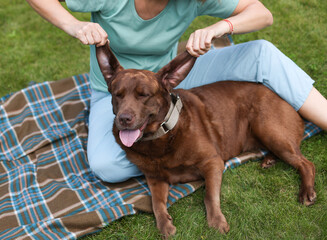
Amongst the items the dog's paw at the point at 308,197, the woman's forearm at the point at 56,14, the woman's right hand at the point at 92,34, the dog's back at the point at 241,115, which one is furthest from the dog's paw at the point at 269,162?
the woman's forearm at the point at 56,14

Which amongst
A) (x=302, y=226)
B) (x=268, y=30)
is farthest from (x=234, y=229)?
(x=268, y=30)

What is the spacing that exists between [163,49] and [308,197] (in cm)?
180

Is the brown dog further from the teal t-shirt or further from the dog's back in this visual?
the teal t-shirt

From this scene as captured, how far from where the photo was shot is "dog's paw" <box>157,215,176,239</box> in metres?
2.63

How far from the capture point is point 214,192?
110 inches

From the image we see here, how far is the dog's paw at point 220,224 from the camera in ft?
8.51

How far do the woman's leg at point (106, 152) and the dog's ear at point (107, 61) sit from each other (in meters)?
0.67

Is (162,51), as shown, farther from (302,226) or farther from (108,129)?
(302,226)

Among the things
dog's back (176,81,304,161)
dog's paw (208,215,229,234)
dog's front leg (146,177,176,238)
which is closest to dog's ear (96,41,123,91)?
dog's back (176,81,304,161)

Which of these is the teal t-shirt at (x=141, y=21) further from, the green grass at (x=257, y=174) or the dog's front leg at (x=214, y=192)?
the green grass at (x=257, y=174)

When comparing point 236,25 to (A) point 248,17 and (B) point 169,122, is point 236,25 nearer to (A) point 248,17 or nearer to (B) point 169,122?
(A) point 248,17

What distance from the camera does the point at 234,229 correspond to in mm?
2609

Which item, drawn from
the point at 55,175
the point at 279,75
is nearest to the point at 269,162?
the point at 279,75

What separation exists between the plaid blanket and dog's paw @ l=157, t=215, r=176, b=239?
0.82 ft
